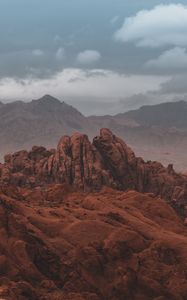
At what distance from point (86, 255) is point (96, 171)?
165 ft

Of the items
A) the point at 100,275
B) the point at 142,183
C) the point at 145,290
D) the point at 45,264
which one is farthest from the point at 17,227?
the point at 142,183

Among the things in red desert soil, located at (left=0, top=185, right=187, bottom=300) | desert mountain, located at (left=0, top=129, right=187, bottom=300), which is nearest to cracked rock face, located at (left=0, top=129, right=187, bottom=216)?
desert mountain, located at (left=0, top=129, right=187, bottom=300)

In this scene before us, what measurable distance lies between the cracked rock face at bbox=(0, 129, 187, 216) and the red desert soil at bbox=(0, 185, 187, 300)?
1508 inches

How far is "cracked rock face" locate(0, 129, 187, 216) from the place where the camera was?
9412 centimetres

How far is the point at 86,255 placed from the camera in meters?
44.1

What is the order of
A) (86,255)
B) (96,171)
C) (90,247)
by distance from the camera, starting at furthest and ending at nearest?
1. (96,171)
2. (90,247)
3. (86,255)

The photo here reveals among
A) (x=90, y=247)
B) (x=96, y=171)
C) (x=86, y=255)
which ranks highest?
(x=96, y=171)

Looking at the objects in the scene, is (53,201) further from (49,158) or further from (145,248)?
(49,158)

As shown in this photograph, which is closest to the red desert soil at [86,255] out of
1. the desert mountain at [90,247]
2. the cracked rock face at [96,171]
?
the desert mountain at [90,247]

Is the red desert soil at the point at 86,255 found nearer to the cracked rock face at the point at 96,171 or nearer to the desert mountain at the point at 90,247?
the desert mountain at the point at 90,247

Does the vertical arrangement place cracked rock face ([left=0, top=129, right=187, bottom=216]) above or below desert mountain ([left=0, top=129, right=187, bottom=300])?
above

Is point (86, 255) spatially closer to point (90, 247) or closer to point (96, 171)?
point (90, 247)

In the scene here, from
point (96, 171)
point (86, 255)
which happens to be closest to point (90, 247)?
point (86, 255)

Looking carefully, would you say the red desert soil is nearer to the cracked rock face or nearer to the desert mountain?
the desert mountain
